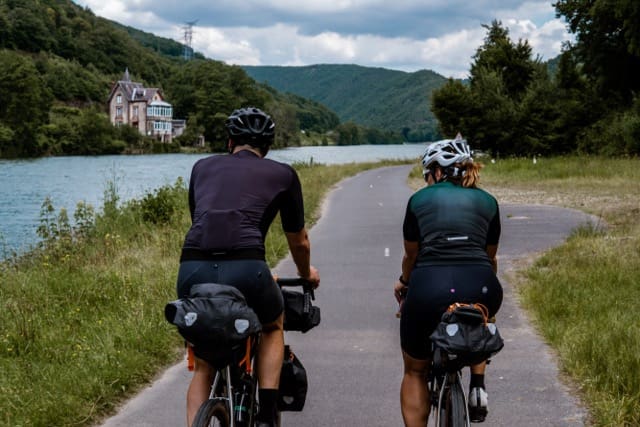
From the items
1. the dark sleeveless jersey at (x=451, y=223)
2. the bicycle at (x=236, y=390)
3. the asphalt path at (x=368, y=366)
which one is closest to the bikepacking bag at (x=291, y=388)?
the bicycle at (x=236, y=390)

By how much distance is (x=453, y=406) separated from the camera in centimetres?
343

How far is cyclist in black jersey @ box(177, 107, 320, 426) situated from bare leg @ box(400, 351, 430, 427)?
65 cm

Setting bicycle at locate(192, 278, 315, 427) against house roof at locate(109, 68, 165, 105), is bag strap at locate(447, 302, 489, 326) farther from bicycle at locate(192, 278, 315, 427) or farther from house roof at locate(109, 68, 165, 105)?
house roof at locate(109, 68, 165, 105)

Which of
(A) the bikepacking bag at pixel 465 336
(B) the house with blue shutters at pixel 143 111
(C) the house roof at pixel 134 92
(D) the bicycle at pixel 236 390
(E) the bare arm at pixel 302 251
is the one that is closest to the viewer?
(A) the bikepacking bag at pixel 465 336

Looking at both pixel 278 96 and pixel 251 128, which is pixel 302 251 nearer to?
pixel 251 128

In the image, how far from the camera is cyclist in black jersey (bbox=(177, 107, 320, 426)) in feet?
11.5

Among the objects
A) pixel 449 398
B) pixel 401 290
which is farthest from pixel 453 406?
pixel 401 290

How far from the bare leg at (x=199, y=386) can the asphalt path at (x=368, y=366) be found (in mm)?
1568

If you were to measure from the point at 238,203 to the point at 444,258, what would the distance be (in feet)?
3.25

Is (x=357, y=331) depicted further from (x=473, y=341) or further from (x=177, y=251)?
(x=177, y=251)

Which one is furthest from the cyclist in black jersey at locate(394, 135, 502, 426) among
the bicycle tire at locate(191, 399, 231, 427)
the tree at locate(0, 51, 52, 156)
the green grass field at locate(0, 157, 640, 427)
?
the tree at locate(0, 51, 52, 156)

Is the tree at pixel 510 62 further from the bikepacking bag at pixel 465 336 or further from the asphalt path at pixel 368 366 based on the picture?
the bikepacking bag at pixel 465 336

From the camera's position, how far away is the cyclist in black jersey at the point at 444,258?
11.5ft

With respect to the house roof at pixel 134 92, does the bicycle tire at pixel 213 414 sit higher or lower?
lower
